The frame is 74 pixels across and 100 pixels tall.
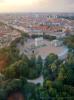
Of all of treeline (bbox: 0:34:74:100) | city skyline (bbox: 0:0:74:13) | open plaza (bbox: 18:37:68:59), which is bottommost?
treeline (bbox: 0:34:74:100)

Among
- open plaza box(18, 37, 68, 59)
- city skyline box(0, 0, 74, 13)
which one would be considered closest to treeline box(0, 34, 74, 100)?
open plaza box(18, 37, 68, 59)

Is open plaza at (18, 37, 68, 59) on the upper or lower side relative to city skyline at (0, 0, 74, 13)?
lower

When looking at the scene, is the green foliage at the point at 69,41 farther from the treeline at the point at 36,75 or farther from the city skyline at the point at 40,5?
the city skyline at the point at 40,5

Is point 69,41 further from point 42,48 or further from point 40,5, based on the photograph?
point 40,5

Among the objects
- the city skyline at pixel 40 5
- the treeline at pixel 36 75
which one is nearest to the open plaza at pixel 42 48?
the treeline at pixel 36 75

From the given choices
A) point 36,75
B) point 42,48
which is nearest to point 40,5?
point 42,48

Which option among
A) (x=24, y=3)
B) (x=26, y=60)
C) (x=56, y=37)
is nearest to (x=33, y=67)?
(x=26, y=60)

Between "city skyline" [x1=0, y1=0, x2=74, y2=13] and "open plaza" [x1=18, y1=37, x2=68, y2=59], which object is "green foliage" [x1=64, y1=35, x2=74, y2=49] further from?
"city skyline" [x1=0, y1=0, x2=74, y2=13]

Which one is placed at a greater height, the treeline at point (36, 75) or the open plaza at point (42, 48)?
the open plaza at point (42, 48)

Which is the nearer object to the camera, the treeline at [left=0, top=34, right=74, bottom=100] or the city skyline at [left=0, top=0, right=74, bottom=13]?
the treeline at [left=0, top=34, right=74, bottom=100]
